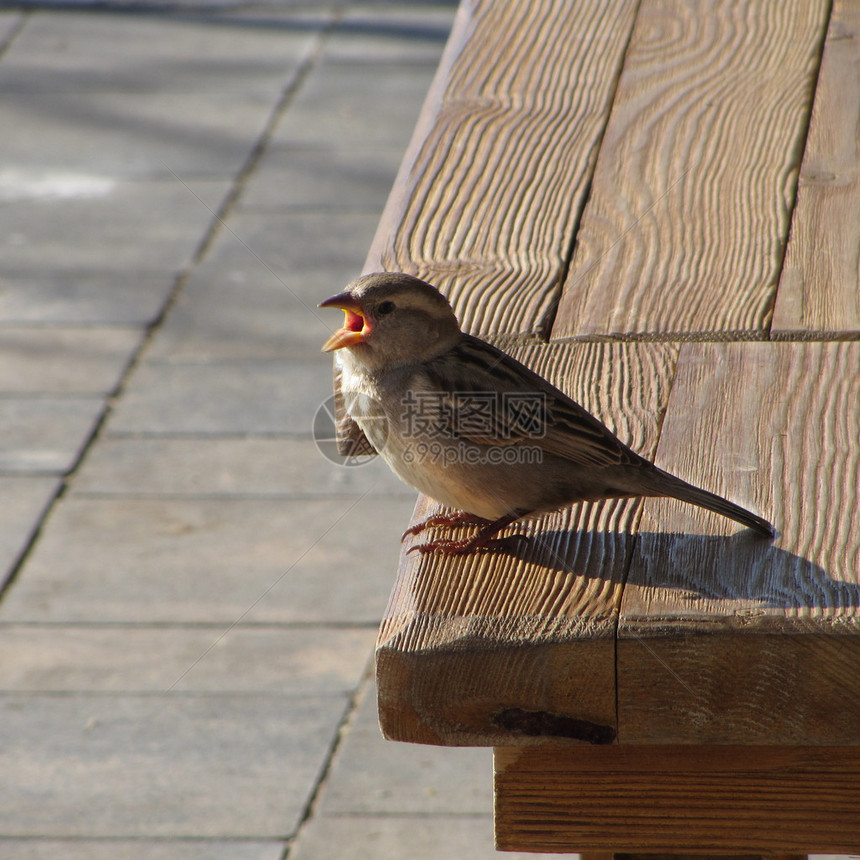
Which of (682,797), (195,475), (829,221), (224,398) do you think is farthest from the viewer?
(224,398)

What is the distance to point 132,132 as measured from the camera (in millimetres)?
8625

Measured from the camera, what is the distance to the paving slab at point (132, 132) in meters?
8.21

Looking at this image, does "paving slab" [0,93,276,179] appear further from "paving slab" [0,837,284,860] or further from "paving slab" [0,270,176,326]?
"paving slab" [0,837,284,860]

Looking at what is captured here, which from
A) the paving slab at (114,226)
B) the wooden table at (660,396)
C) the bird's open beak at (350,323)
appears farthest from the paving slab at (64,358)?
the bird's open beak at (350,323)

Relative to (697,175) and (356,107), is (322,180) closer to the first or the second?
(356,107)

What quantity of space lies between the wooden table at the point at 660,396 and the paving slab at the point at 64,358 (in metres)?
2.95

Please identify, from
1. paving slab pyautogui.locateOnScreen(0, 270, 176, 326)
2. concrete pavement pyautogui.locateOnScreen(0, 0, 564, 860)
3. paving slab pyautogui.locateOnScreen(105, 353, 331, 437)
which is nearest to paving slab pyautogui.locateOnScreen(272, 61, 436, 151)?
concrete pavement pyautogui.locateOnScreen(0, 0, 564, 860)

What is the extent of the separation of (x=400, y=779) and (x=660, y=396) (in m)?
1.86

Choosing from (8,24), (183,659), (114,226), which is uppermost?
(183,659)

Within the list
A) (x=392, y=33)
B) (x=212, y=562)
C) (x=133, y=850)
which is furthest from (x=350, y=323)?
(x=392, y=33)

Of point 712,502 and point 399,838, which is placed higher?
point 712,502

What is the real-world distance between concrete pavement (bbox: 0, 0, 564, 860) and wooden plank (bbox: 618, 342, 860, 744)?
178 centimetres

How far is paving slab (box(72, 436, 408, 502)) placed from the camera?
5297mm

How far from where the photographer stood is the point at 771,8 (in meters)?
3.72
